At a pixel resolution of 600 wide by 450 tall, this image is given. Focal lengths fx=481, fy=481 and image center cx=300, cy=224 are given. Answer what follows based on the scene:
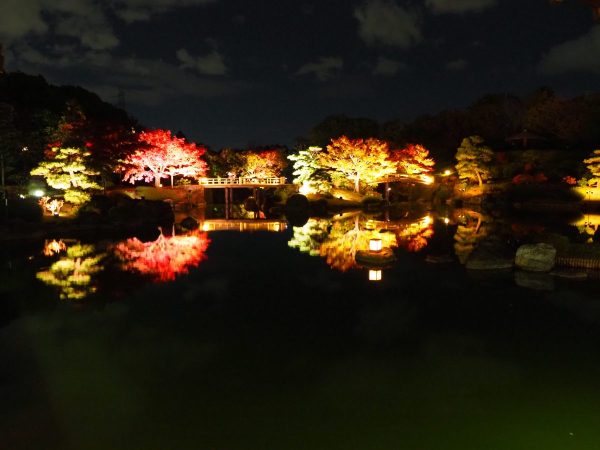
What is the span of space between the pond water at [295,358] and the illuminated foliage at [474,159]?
23.1 metres

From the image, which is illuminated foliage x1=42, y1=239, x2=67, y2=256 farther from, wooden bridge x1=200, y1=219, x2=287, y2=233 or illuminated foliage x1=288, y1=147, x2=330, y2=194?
illuminated foliage x1=288, y1=147, x2=330, y2=194

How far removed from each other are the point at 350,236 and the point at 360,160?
15389 mm

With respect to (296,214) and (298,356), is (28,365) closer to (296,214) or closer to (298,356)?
(298,356)

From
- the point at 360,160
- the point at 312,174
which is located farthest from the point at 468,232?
the point at 312,174

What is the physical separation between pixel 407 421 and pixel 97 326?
257 inches

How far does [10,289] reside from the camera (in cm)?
1266

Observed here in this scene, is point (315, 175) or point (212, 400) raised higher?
point (315, 175)

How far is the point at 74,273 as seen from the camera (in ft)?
47.4

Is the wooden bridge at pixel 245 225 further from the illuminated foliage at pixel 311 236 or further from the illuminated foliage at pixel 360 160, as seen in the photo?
the illuminated foliage at pixel 360 160

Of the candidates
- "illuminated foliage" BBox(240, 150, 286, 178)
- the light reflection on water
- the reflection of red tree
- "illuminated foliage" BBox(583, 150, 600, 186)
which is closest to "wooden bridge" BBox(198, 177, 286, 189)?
"illuminated foliage" BBox(240, 150, 286, 178)

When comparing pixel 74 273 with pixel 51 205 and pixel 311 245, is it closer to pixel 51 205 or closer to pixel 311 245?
pixel 311 245

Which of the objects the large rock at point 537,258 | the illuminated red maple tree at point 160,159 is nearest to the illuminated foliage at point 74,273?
the large rock at point 537,258

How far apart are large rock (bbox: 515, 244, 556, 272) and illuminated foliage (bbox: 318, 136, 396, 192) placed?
2242 cm

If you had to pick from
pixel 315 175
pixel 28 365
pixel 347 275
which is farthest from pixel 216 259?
pixel 315 175
